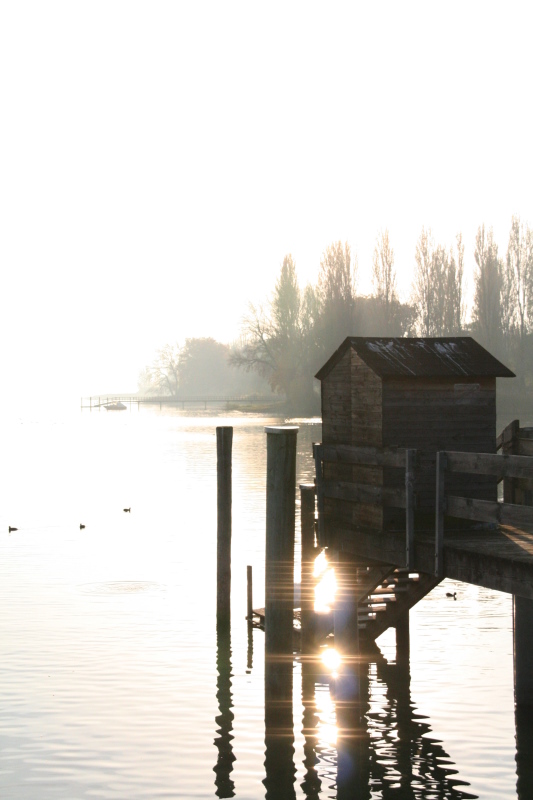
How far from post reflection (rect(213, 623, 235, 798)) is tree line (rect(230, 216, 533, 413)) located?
6324cm

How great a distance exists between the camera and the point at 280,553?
35.5 feet

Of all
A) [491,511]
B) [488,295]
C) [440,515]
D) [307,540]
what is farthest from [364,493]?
[488,295]

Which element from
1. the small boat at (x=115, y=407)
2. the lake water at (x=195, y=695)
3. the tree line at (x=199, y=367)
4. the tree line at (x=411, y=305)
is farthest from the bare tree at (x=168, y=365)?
the lake water at (x=195, y=695)

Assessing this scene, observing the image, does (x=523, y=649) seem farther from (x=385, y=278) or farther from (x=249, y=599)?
(x=385, y=278)

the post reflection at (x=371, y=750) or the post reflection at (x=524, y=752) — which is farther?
the post reflection at (x=371, y=750)

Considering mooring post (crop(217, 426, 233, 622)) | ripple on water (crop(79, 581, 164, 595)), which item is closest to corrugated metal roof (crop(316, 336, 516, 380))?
mooring post (crop(217, 426, 233, 622))

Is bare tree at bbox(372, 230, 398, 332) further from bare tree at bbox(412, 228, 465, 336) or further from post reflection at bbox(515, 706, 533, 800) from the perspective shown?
post reflection at bbox(515, 706, 533, 800)

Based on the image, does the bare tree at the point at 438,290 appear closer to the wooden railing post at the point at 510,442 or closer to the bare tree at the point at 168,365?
the wooden railing post at the point at 510,442

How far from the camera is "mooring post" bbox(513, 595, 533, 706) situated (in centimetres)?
1066

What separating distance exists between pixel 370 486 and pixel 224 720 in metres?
3.90

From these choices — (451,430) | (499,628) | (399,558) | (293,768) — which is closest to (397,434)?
(451,430)

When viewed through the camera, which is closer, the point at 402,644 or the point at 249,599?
the point at 402,644

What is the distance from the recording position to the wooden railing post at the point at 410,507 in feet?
31.0

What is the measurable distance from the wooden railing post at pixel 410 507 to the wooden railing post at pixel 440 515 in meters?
0.34
